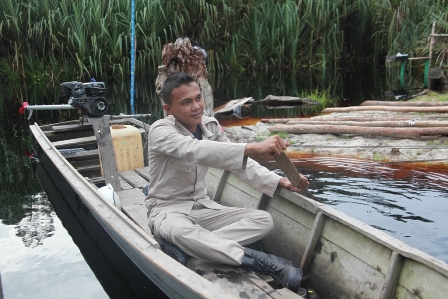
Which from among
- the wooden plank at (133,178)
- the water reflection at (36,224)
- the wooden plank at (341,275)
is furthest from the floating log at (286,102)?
the wooden plank at (341,275)

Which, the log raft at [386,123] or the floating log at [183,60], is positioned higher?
the floating log at [183,60]

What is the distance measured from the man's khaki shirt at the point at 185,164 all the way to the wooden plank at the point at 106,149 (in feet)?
6.00

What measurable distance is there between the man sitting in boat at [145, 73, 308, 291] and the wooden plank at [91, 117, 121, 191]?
1.82 metres

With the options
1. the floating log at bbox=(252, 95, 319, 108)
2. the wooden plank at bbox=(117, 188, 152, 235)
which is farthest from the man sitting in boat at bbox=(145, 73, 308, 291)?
the floating log at bbox=(252, 95, 319, 108)

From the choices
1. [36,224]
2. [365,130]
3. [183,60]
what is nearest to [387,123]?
[365,130]

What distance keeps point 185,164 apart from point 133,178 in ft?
8.41

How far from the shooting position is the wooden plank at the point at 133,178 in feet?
19.0

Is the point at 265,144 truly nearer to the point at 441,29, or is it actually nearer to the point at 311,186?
the point at 311,186

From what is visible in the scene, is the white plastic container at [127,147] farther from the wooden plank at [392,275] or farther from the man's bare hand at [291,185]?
the wooden plank at [392,275]

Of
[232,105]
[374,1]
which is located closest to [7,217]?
[232,105]

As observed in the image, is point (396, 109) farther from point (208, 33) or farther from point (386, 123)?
point (208, 33)

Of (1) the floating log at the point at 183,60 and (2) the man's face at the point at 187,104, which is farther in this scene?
(1) the floating log at the point at 183,60

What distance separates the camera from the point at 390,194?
6055mm

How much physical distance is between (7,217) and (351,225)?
435 centimetres
